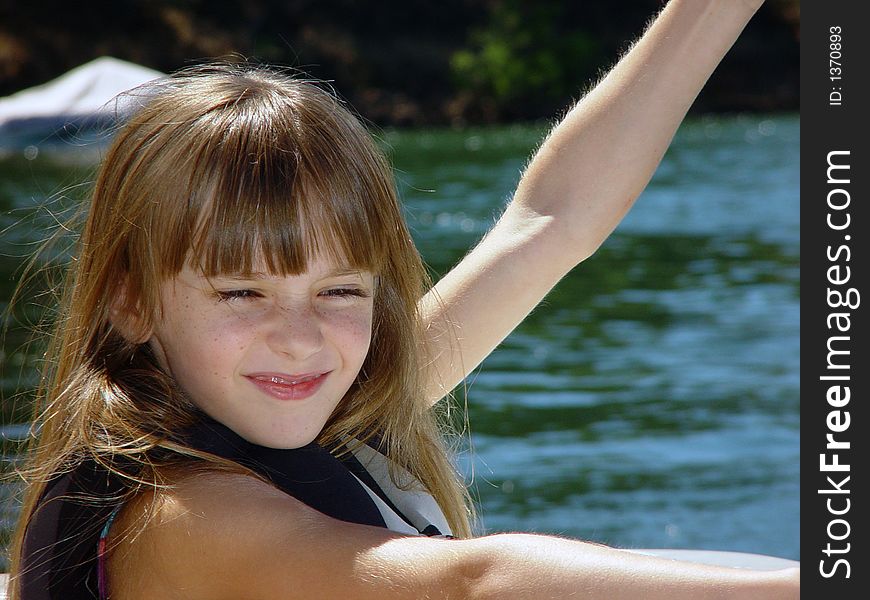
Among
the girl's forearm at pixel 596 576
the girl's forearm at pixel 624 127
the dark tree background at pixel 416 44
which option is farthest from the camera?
the dark tree background at pixel 416 44

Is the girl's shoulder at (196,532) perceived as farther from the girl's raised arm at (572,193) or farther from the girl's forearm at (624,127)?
the girl's forearm at (624,127)

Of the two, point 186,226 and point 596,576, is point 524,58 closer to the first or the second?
point 186,226

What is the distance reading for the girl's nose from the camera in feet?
4.18

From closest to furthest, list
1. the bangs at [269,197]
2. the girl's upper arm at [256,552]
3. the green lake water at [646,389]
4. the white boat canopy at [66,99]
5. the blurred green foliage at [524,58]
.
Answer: the girl's upper arm at [256,552] < the bangs at [269,197] < the green lake water at [646,389] < the white boat canopy at [66,99] < the blurred green foliage at [524,58]

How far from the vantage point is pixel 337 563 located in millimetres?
1109

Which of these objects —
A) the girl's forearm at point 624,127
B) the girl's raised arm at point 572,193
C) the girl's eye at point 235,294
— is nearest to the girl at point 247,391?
the girl's eye at point 235,294

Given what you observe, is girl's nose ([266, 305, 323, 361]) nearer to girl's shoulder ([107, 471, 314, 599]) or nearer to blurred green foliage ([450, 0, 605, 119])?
girl's shoulder ([107, 471, 314, 599])

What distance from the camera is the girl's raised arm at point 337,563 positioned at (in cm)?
101

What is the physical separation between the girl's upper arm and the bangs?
224 mm

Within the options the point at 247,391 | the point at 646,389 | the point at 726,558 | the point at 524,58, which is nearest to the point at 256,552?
the point at 247,391

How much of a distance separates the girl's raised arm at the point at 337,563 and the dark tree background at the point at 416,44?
1324 inches

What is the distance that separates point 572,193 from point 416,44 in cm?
4081

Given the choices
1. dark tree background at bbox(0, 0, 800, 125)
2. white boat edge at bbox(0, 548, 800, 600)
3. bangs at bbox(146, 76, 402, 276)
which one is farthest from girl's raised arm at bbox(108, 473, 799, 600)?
dark tree background at bbox(0, 0, 800, 125)
